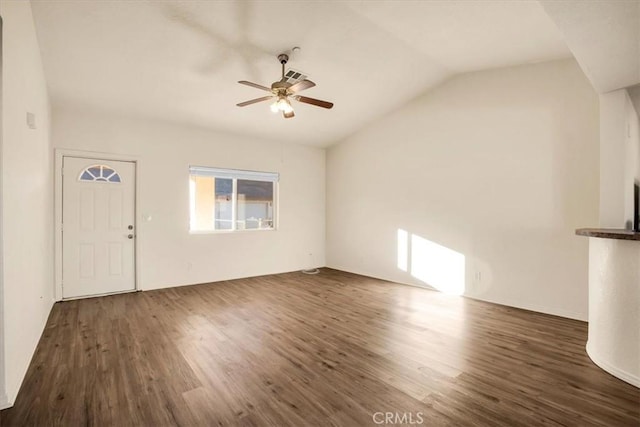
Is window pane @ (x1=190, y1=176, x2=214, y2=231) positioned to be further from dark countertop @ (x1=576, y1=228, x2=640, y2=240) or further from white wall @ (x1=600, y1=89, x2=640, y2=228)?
white wall @ (x1=600, y1=89, x2=640, y2=228)

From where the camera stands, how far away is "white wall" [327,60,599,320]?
343cm

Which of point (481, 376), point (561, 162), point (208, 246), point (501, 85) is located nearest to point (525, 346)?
point (481, 376)

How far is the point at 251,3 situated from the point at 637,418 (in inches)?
163

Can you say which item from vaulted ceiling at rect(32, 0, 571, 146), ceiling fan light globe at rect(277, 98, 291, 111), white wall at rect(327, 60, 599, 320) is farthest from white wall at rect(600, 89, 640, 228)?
ceiling fan light globe at rect(277, 98, 291, 111)

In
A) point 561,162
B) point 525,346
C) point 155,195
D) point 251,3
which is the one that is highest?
point 251,3

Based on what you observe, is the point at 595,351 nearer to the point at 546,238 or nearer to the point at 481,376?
the point at 481,376

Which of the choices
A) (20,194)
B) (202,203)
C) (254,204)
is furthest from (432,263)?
(20,194)

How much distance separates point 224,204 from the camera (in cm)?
564

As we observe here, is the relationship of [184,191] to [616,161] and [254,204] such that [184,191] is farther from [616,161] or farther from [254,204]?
[616,161]

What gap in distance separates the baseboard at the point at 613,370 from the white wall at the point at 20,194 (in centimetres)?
417

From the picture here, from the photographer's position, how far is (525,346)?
2.70m

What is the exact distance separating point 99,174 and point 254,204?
2.60 m

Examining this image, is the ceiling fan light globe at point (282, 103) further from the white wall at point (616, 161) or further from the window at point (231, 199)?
the white wall at point (616, 161)

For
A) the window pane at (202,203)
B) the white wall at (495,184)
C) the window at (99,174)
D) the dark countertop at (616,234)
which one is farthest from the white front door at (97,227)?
the dark countertop at (616,234)
